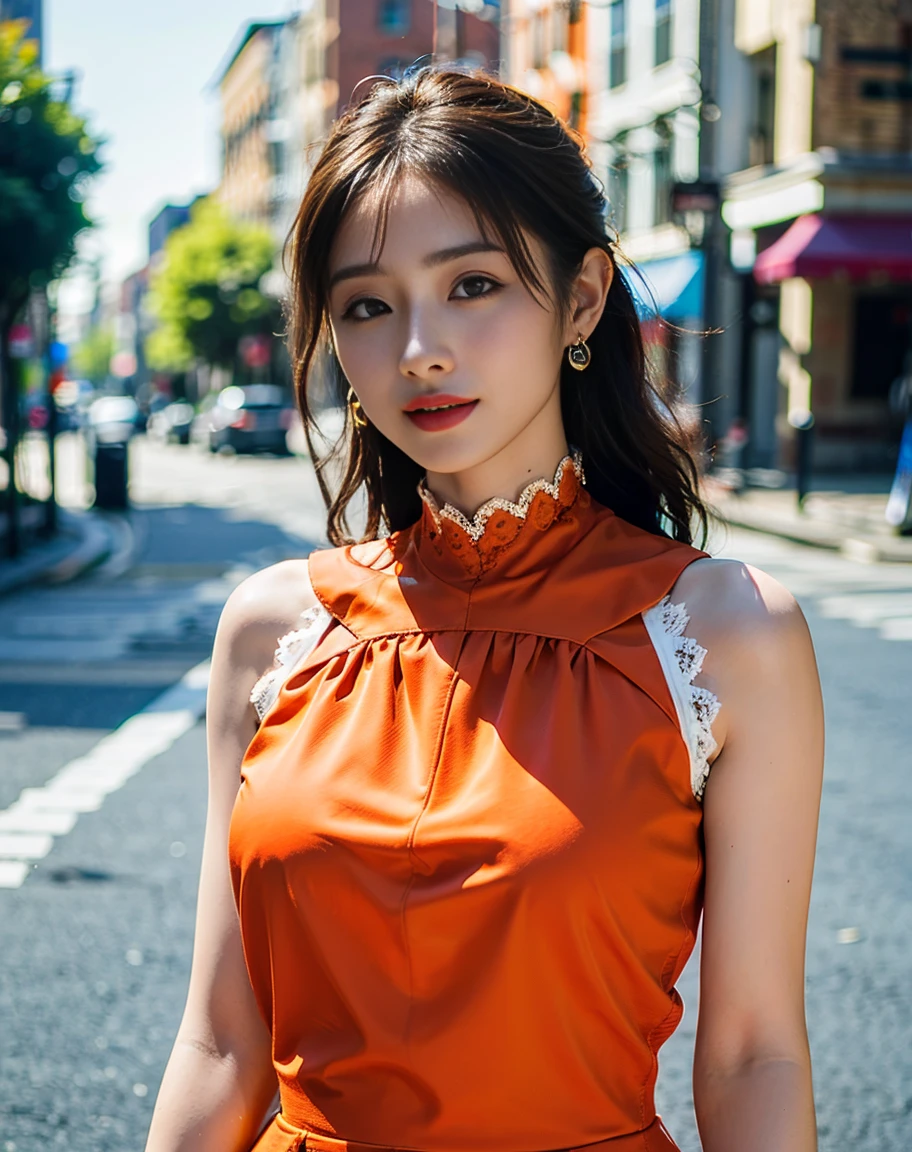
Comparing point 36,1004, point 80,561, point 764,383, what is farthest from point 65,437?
point 36,1004

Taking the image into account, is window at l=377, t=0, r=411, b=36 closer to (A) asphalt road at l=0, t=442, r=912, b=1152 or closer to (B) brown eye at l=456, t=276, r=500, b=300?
(A) asphalt road at l=0, t=442, r=912, b=1152

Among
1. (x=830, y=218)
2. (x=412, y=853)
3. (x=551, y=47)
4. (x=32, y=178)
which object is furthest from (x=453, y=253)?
(x=551, y=47)

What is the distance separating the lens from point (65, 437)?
6806 cm

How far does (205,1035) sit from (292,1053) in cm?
15

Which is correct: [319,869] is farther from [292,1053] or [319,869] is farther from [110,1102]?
[110,1102]

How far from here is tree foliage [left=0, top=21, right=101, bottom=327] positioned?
17062 mm

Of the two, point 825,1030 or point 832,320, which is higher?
point 832,320

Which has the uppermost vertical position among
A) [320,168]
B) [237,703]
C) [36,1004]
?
[320,168]

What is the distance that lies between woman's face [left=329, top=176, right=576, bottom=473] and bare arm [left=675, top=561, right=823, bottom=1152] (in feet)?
1.32

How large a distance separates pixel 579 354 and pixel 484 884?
0.73m

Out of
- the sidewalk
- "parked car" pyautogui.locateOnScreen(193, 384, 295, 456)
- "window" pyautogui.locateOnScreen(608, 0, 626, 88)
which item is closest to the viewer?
the sidewalk

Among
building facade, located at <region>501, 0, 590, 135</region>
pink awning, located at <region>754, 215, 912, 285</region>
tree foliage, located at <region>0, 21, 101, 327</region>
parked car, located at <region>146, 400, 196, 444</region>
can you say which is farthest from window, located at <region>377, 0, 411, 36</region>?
tree foliage, located at <region>0, 21, 101, 327</region>

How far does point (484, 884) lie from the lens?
1579 millimetres

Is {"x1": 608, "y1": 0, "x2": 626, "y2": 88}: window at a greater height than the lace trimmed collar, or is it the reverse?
{"x1": 608, "y1": 0, "x2": 626, "y2": 88}: window
